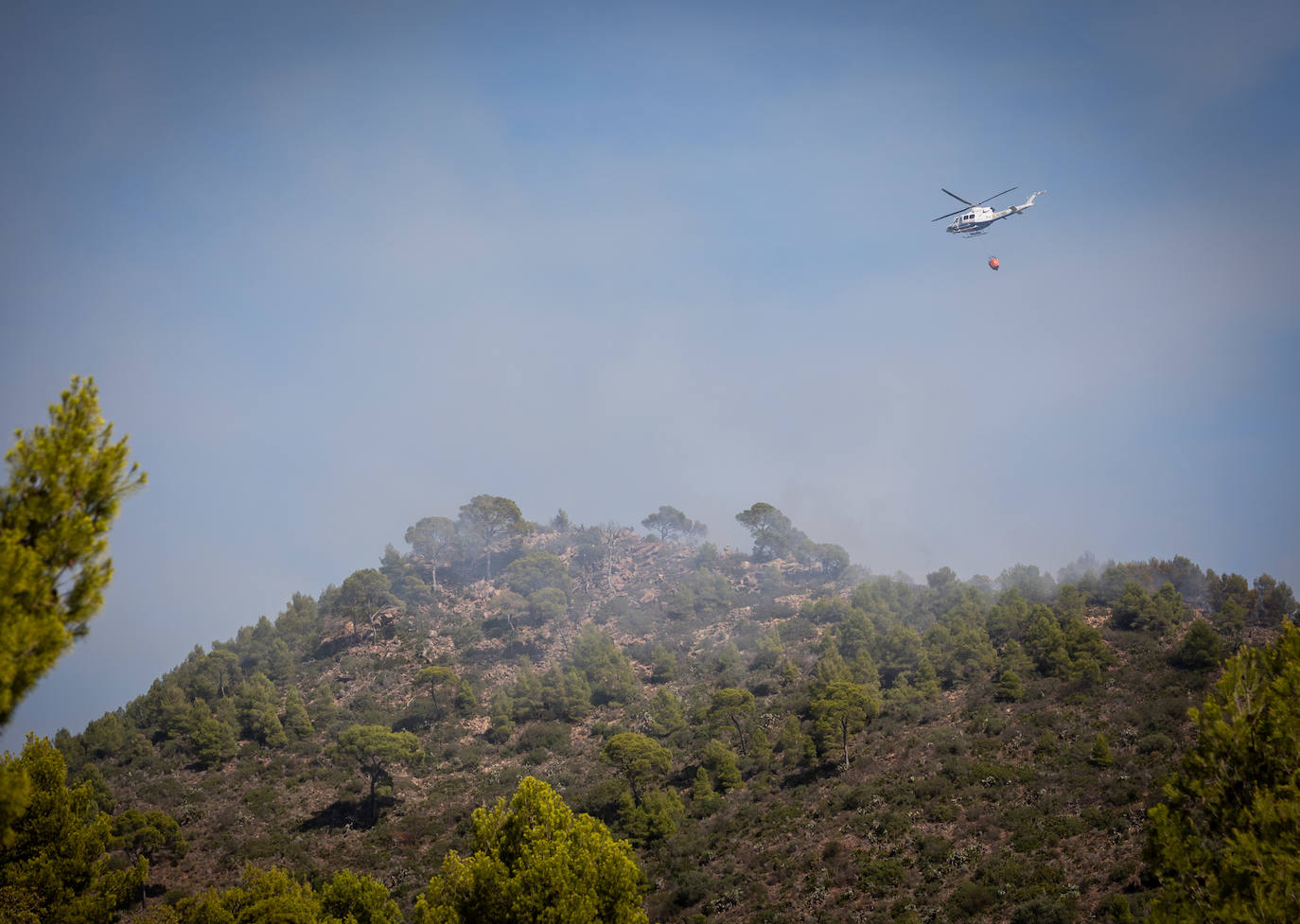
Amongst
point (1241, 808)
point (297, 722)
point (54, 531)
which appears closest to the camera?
point (54, 531)

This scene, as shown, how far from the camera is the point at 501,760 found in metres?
59.2

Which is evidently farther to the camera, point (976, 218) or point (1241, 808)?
point (976, 218)

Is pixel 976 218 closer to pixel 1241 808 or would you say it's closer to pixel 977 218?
pixel 977 218

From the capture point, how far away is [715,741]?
52.6 meters

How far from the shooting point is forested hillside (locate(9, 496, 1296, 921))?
3039 centimetres

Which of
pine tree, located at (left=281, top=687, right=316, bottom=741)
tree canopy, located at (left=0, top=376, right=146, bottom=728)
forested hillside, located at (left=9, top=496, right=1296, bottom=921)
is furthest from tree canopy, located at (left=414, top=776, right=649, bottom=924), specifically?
pine tree, located at (left=281, top=687, right=316, bottom=741)

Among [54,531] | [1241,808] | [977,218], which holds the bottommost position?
[1241,808]

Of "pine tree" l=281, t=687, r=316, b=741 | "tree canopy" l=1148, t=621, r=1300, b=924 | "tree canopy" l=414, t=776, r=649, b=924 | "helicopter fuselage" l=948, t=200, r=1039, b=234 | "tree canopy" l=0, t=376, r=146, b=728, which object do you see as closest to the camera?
"tree canopy" l=0, t=376, r=146, b=728

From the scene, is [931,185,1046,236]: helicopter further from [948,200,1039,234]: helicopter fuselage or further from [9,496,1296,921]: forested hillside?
[9,496,1296,921]: forested hillside

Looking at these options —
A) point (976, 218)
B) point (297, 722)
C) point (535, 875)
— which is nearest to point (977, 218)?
point (976, 218)

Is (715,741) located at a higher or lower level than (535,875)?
lower

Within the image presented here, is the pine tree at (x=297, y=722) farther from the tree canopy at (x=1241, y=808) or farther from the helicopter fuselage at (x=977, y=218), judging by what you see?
the helicopter fuselage at (x=977, y=218)

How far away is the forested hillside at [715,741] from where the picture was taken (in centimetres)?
3039

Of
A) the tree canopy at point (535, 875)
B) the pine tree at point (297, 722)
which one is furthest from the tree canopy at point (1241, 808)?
the pine tree at point (297, 722)
